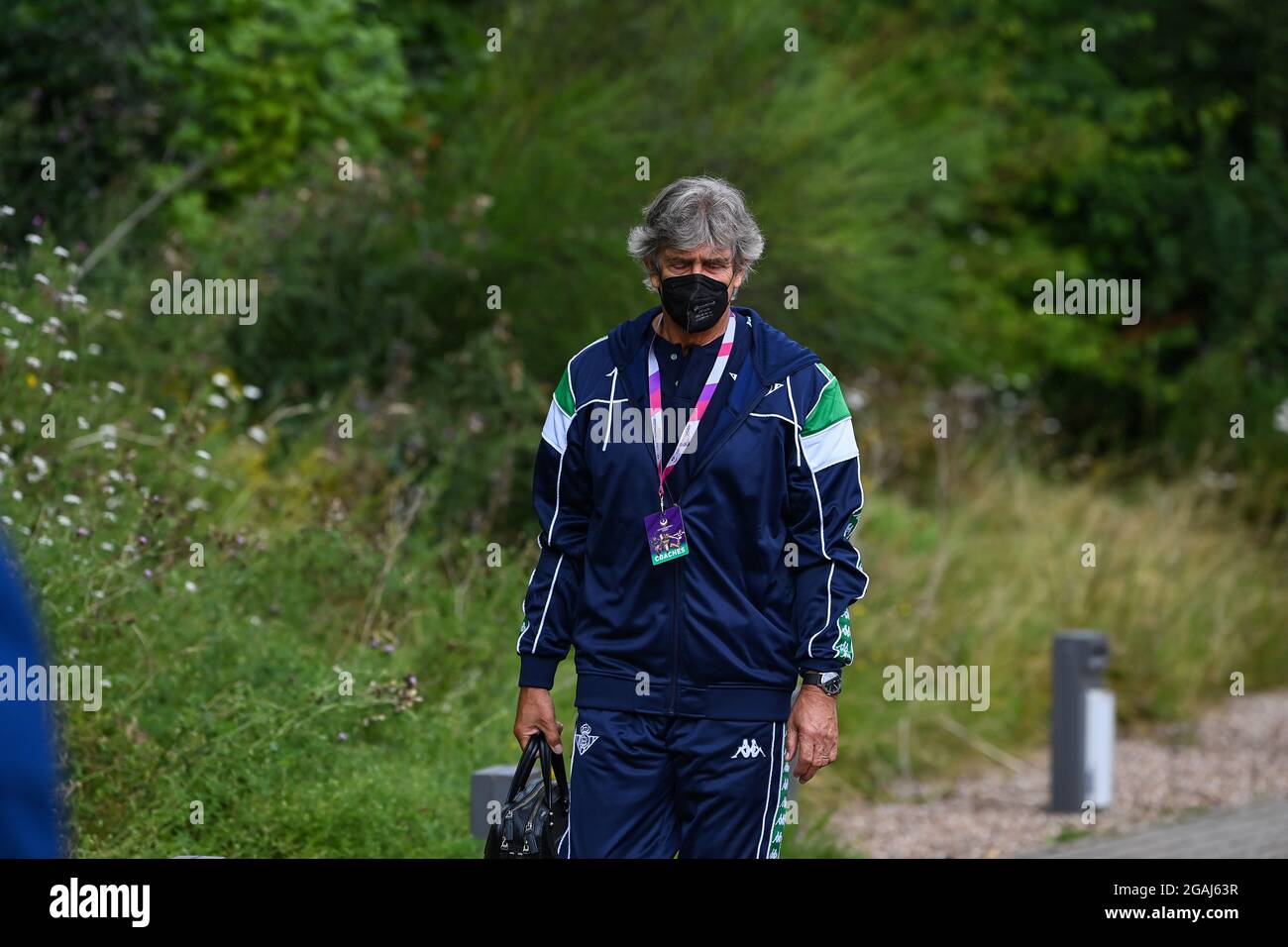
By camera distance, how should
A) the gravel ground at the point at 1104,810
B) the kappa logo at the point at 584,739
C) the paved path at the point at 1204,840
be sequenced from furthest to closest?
the gravel ground at the point at 1104,810 < the paved path at the point at 1204,840 < the kappa logo at the point at 584,739

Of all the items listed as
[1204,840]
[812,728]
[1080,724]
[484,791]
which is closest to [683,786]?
[812,728]

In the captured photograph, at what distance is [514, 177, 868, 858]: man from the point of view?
157 inches

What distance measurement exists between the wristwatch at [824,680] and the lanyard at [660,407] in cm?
48

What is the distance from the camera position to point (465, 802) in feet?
20.9

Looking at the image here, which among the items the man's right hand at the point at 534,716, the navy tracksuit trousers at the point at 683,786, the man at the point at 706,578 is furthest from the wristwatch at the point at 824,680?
the man's right hand at the point at 534,716

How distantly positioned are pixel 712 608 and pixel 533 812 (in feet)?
2.09

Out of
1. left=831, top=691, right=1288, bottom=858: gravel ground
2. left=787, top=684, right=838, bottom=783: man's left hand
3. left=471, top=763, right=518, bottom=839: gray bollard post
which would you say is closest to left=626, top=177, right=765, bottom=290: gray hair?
left=787, top=684, right=838, bottom=783: man's left hand

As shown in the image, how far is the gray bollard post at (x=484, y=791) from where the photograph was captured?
5.49 metres

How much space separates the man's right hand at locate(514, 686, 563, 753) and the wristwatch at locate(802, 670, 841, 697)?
23.4 inches

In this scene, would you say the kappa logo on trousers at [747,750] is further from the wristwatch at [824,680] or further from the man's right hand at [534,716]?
the man's right hand at [534,716]

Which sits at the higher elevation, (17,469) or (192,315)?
(192,315)
